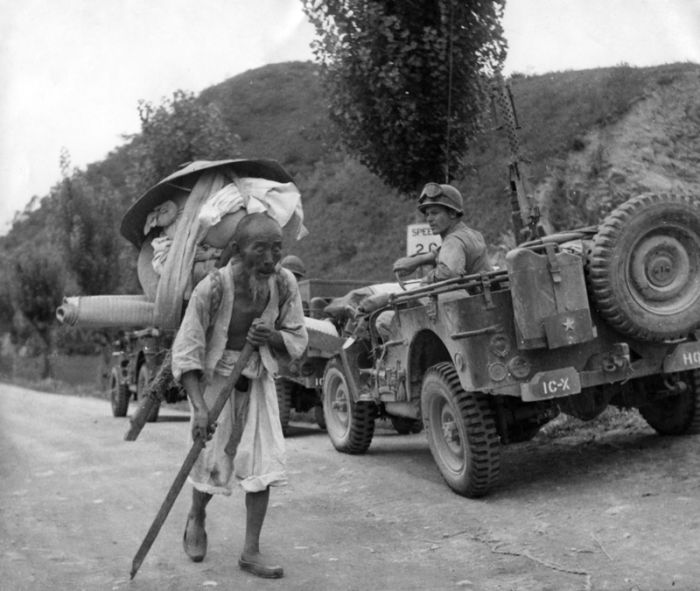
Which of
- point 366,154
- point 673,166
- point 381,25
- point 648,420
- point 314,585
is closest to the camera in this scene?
point 314,585

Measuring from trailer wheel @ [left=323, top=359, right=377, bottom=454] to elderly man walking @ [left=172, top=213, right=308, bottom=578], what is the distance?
361 cm

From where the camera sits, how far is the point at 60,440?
11.2 meters

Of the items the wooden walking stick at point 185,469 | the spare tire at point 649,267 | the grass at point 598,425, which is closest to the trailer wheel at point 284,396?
the grass at point 598,425

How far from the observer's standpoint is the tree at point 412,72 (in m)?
12.2

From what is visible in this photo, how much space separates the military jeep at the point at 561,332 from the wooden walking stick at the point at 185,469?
1.78m

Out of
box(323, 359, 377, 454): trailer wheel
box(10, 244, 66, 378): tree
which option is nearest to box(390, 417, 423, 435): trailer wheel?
box(323, 359, 377, 454): trailer wheel

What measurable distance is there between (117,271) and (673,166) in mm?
20585

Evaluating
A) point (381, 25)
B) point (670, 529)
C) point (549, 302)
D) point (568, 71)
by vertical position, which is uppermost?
point (568, 71)

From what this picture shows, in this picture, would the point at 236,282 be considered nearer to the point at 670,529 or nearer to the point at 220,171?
the point at 220,171

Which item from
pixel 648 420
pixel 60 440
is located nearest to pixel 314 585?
pixel 648 420

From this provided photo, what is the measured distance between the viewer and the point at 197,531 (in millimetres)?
4941

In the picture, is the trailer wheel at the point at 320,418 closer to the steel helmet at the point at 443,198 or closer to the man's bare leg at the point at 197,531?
the steel helmet at the point at 443,198

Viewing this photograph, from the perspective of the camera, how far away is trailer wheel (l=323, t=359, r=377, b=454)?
8.48 m

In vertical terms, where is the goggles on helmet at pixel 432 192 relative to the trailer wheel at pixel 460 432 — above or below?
above
